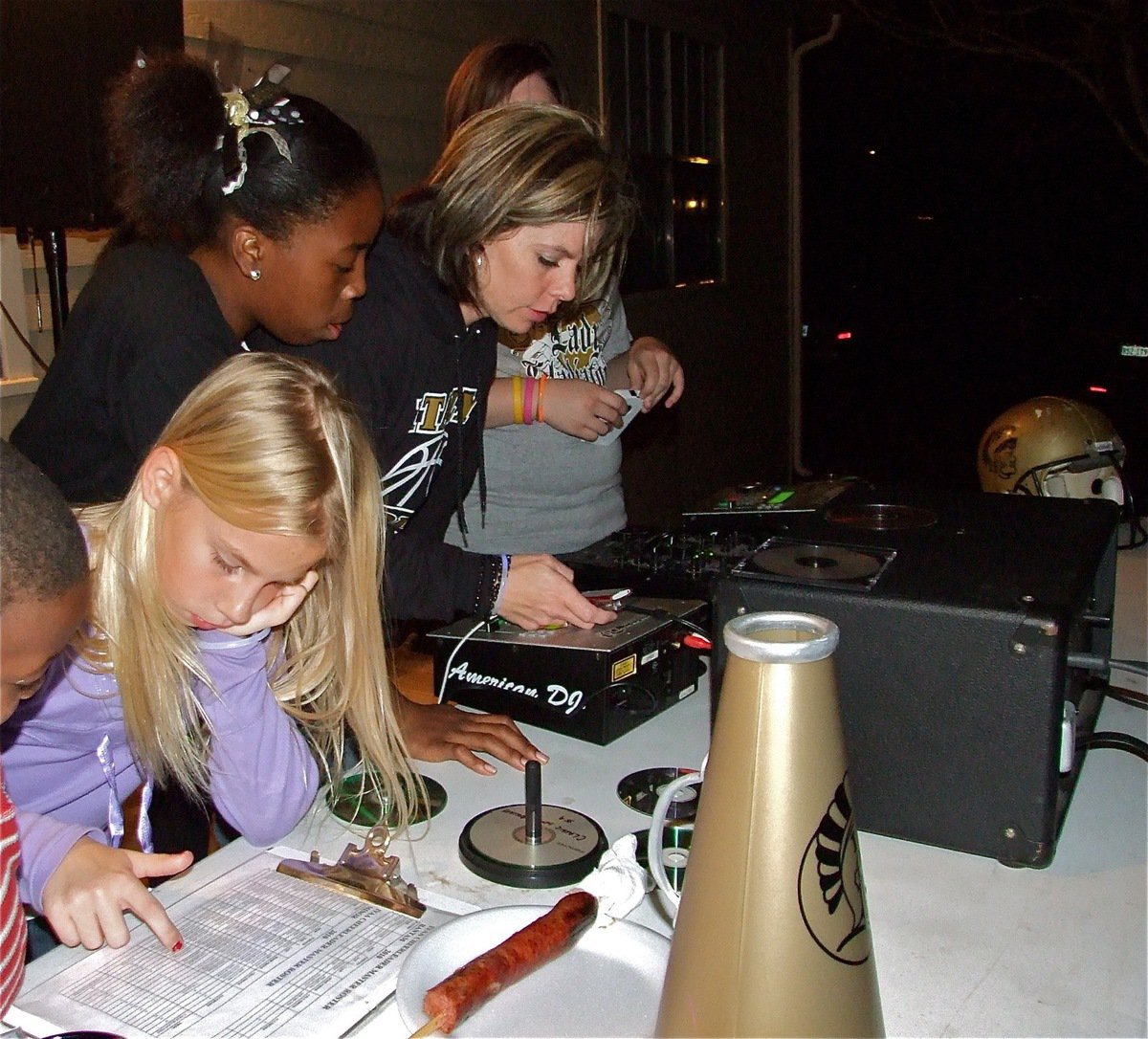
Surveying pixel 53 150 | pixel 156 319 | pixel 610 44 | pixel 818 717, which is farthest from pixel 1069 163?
pixel 818 717

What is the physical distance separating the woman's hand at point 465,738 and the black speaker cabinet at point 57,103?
1.29m

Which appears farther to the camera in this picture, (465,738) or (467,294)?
(467,294)

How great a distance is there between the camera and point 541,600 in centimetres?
142

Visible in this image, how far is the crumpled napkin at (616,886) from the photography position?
91cm

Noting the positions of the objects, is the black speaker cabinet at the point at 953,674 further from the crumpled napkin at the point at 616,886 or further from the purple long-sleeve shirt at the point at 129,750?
the purple long-sleeve shirt at the point at 129,750

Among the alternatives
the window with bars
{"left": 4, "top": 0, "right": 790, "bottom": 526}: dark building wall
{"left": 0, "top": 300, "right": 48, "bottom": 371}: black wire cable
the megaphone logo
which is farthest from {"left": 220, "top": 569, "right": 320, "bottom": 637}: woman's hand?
the window with bars

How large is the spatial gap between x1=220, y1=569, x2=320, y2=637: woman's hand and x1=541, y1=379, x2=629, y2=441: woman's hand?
0.74 meters

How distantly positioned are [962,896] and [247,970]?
2.04ft

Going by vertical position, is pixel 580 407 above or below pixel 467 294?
below

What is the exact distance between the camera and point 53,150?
2051 mm

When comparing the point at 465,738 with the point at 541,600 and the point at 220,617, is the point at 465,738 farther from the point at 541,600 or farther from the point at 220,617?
the point at 220,617

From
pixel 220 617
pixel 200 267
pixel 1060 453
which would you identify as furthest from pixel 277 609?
pixel 1060 453

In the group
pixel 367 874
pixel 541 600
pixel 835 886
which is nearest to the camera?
pixel 835 886

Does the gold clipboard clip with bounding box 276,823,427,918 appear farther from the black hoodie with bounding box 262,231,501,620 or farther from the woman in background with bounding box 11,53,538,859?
the black hoodie with bounding box 262,231,501,620
